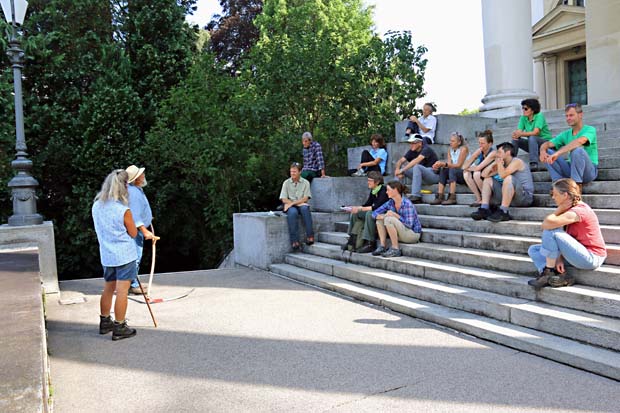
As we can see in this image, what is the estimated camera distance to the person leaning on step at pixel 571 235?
5102 millimetres

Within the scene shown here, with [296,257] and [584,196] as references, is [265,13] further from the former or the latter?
[584,196]

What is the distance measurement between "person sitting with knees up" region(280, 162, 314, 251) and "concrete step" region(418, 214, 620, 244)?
Result: 2177 mm

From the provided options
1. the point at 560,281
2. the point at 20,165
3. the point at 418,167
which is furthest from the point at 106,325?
the point at 418,167

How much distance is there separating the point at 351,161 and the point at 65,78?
404 inches

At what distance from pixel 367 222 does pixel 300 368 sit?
3.88 metres

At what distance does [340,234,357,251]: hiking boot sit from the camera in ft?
28.0

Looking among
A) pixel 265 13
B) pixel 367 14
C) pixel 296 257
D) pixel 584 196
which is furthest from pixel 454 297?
pixel 367 14

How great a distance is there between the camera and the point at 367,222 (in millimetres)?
8219

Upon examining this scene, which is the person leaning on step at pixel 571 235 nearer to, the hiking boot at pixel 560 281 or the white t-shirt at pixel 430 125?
the hiking boot at pixel 560 281

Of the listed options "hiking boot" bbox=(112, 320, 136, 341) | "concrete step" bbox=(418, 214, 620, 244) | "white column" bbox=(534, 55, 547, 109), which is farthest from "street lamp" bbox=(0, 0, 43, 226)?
"white column" bbox=(534, 55, 547, 109)

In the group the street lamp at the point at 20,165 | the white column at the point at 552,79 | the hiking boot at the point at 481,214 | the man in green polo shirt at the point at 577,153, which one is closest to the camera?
the man in green polo shirt at the point at 577,153

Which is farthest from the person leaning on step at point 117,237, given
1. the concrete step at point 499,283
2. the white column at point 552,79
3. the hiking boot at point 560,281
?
the white column at point 552,79

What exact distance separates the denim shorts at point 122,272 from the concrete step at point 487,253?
3897mm

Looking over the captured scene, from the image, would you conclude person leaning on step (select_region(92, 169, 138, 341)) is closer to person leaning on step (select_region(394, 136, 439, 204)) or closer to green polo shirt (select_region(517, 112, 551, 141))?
person leaning on step (select_region(394, 136, 439, 204))
